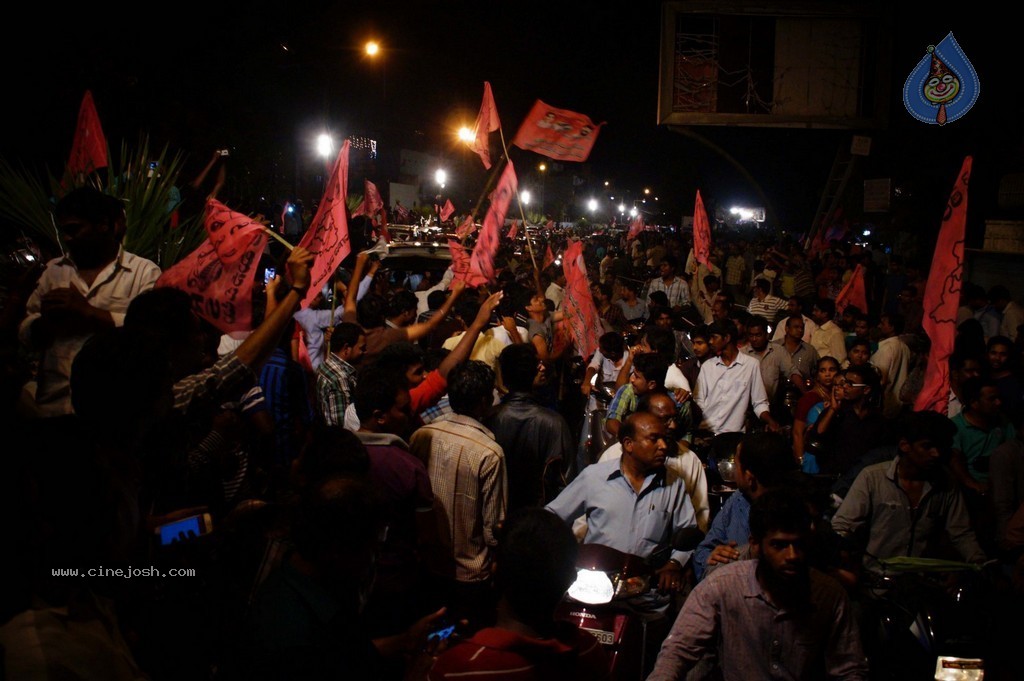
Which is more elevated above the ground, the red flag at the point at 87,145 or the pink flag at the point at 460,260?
the red flag at the point at 87,145

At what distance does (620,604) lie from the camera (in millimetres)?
3891

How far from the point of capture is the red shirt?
224 centimetres

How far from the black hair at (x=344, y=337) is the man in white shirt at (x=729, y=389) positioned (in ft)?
11.5

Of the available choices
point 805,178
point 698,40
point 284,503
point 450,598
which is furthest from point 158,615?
point 805,178

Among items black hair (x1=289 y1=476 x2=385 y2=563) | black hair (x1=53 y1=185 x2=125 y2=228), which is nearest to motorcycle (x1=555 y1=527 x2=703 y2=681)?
black hair (x1=289 y1=476 x2=385 y2=563)

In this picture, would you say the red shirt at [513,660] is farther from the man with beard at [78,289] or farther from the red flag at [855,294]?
the red flag at [855,294]

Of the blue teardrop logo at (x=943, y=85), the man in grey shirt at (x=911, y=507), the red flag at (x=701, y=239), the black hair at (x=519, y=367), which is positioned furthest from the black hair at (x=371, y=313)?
the blue teardrop logo at (x=943, y=85)

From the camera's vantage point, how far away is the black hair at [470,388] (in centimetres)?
477

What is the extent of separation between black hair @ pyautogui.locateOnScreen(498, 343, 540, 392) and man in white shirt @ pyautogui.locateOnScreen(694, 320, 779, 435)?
248cm

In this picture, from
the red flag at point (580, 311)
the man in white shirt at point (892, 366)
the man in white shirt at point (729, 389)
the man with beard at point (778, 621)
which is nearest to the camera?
the man with beard at point (778, 621)

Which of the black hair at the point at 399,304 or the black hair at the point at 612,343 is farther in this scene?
the black hair at the point at 612,343

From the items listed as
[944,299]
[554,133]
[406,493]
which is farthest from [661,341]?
[554,133]

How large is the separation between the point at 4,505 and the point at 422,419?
13.7 ft

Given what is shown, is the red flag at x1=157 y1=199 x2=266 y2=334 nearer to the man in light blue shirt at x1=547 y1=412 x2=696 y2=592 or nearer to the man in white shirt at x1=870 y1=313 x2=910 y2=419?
the man in light blue shirt at x1=547 y1=412 x2=696 y2=592
